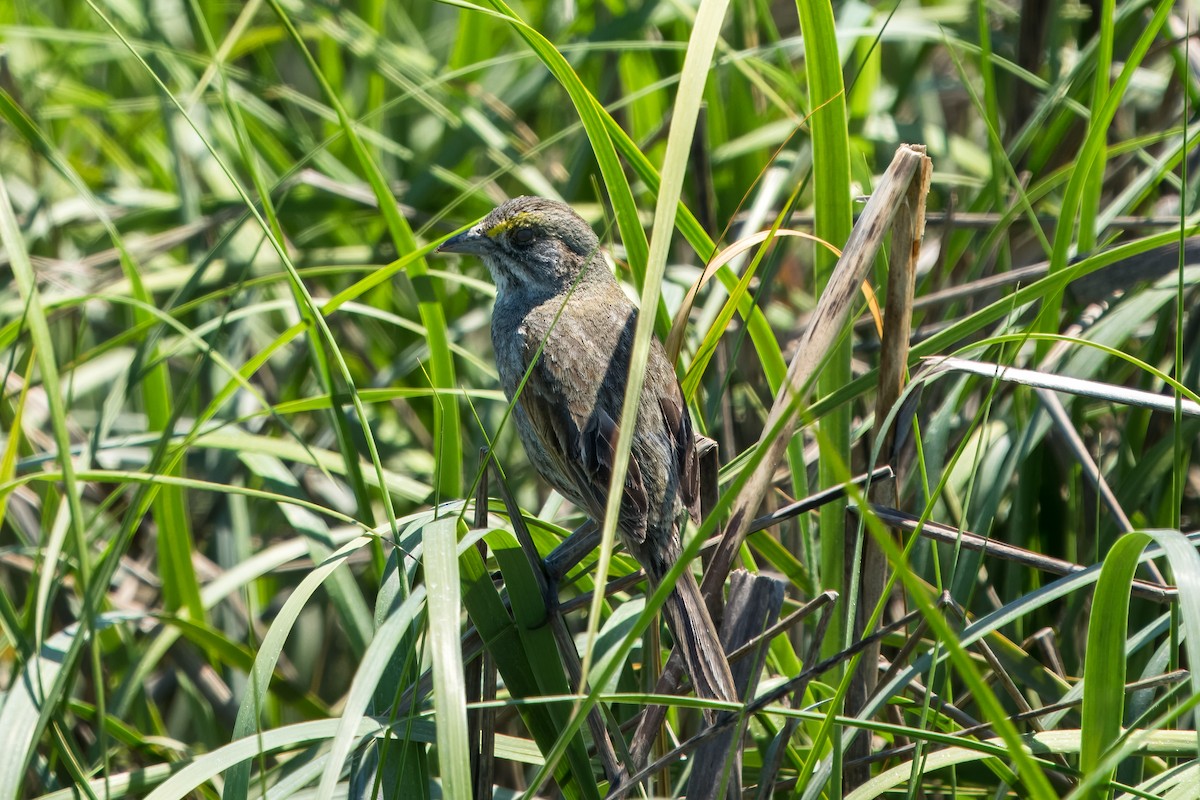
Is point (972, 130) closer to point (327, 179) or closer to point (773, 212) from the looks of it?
point (773, 212)

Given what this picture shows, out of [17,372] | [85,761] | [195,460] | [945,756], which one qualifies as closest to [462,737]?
[945,756]

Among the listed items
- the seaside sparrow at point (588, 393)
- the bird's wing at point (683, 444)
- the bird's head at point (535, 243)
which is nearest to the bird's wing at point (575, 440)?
the seaside sparrow at point (588, 393)

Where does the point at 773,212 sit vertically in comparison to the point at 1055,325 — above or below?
above

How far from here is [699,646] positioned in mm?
1827

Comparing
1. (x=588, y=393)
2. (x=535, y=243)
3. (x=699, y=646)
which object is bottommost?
(x=699, y=646)

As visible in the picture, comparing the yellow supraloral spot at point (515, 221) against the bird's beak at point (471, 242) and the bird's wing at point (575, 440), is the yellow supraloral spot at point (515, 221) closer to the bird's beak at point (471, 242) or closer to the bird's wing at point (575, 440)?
the bird's beak at point (471, 242)

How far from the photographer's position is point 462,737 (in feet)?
5.01

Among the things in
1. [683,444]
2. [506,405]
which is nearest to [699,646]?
[683,444]

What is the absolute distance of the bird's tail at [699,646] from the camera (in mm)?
1806

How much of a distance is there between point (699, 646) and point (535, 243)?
1.46m

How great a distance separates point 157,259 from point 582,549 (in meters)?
2.63

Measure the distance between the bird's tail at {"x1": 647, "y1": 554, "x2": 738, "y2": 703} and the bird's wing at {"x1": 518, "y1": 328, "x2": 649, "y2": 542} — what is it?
1.21ft

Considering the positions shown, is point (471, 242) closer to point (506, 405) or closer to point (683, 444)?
point (506, 405)

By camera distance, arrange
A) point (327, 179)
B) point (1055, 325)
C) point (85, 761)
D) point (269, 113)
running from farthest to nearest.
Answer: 1. point (269, 113)
2. point (327, 179)
3. point (85, 761)
4. point (1055, 325)
